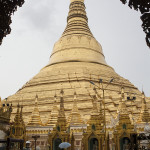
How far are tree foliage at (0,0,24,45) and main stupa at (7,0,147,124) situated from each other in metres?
15.9

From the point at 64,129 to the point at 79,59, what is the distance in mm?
15748

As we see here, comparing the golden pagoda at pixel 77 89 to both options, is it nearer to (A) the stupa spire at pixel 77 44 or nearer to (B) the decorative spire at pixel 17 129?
(A) the stupa spire at pixel 77 44

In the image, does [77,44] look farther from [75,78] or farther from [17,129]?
[17,129]

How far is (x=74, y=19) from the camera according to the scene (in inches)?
1471

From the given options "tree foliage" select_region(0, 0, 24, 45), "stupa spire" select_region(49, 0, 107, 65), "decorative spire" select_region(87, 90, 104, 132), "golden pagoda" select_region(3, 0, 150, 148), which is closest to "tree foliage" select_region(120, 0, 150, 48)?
"tree foliage" select_region(0, 0, 24, 45)

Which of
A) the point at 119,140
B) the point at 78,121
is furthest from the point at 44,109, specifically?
the point at 119,140

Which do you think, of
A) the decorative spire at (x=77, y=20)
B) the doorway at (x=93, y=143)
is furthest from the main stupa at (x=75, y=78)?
the doorway at (x=93, y=143)

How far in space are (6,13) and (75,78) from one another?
21.9 meters

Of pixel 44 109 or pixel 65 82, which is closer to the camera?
pixel 44 109

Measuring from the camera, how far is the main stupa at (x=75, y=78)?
2262 centimetres

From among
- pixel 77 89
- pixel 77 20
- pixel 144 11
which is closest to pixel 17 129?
pixel 77 89

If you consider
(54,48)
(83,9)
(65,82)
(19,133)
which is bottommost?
(19,133)

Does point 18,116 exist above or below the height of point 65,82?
below

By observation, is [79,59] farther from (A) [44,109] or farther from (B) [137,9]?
(B) [137,9]
